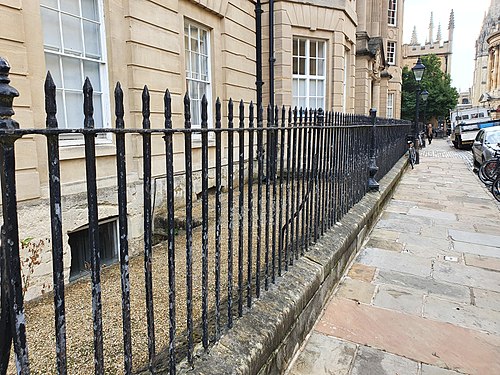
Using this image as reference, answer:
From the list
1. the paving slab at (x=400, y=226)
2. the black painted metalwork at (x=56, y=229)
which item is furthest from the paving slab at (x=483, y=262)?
the black painted metalwork at (x=56, y=229)

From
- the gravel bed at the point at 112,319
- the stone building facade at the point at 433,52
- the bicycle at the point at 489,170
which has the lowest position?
the gravel bed at the point at 112,319

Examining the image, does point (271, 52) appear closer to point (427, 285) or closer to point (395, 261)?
point (395, 261)

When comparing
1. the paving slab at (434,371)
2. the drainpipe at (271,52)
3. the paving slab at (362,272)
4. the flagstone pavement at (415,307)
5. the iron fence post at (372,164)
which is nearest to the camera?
Answer: the paving slab at (434,371)

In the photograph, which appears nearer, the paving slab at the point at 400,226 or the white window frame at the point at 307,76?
the paving slab at the point at 400,226

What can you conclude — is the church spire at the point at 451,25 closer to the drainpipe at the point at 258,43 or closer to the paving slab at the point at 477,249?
the drainpipe at the point at 258,43

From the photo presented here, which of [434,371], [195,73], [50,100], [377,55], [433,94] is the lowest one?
[434,371]

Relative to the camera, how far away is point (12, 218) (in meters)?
1.17

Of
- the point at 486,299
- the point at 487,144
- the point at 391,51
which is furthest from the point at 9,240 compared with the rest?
the point at 391,51

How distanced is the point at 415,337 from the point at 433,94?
48.9m

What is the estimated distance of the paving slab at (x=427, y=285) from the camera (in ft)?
12.3

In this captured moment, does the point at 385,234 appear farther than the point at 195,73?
No

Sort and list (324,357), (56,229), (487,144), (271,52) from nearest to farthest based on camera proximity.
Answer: (56,229) → (324,357) → (271,52) → (487,144)

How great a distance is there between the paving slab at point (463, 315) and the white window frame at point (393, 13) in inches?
1155

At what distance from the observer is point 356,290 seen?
385 centimetres
